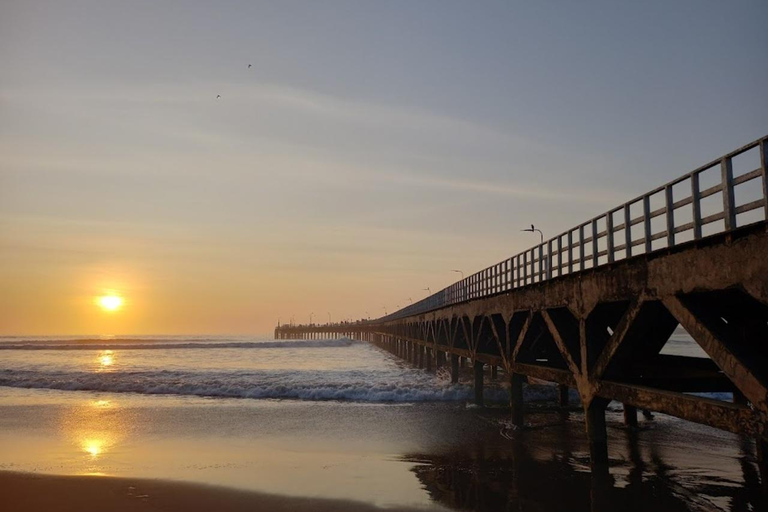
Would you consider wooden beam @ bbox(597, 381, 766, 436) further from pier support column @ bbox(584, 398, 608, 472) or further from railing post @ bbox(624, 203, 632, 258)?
railing post @ bbox(624, 203, 632, 258)

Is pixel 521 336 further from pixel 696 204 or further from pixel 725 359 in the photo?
pixel 725 359

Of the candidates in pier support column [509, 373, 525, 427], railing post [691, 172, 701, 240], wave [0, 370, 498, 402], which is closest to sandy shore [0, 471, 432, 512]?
railing post [691, 172, 701, 240]

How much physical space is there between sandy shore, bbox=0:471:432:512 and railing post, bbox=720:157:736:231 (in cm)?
796

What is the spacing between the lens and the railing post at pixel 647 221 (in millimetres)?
11648

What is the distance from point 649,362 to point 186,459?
12312 millimetres

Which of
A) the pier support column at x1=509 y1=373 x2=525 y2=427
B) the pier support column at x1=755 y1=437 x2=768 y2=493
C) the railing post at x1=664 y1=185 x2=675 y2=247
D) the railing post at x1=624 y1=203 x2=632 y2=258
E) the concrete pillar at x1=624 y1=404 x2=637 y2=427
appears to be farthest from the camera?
the concrete pillar at x1=624 y1=404 x2=637 y2=427

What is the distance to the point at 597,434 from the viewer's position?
551 inches

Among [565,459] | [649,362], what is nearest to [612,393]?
[649,362]

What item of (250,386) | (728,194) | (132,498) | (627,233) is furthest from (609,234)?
(250,386)

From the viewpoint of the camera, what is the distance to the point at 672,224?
35.3ft

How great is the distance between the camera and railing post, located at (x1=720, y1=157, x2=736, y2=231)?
28.8ft

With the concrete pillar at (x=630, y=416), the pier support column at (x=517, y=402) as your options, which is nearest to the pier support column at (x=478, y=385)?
the pier support column at (x=517, y=402)

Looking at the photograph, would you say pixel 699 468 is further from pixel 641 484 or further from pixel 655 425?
pixel 655 425

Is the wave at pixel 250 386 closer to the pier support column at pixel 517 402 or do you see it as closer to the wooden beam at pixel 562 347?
the pier support column at pixel 517 402
